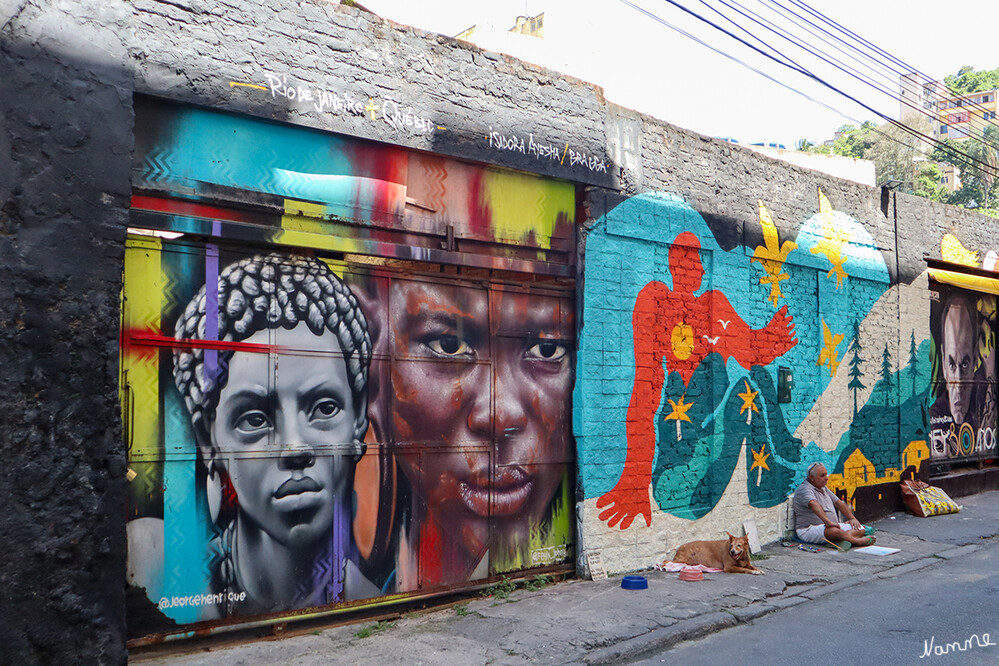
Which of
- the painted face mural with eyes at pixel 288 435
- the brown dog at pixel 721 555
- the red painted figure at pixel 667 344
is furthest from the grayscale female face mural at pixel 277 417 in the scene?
the brown dog at pixel 721 555

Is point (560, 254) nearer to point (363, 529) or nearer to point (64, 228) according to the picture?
point (363, 529)

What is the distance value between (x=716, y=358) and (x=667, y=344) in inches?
33.5

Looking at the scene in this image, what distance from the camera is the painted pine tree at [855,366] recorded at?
11.2 metres

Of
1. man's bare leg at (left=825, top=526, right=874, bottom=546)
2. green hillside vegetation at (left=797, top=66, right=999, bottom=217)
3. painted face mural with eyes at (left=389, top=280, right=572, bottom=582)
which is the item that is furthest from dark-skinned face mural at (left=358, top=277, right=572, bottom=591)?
green hillside vegetation at (left=797, top=66, right=999, bottom=217)

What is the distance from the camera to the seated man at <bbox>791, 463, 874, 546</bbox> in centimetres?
959

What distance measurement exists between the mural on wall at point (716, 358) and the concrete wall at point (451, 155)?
34 millimetres

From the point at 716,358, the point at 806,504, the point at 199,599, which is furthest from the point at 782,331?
the point at 199,599

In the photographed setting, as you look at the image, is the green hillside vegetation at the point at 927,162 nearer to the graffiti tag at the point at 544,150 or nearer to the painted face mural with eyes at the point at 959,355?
the painted face mural with eyes at the point at 959,355

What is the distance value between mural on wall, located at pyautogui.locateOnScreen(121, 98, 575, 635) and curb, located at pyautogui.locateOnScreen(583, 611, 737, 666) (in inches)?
61.7

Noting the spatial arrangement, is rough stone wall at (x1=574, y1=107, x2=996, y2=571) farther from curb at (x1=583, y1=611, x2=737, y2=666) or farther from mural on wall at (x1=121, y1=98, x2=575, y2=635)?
curb at (x1=583, y1=611, x2=737, y2=666)

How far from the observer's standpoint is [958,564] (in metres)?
8.84

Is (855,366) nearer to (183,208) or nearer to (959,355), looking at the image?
(959,355)

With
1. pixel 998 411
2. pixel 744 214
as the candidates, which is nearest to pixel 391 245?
pixel 744 214

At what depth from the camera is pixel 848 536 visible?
9.53 metres
